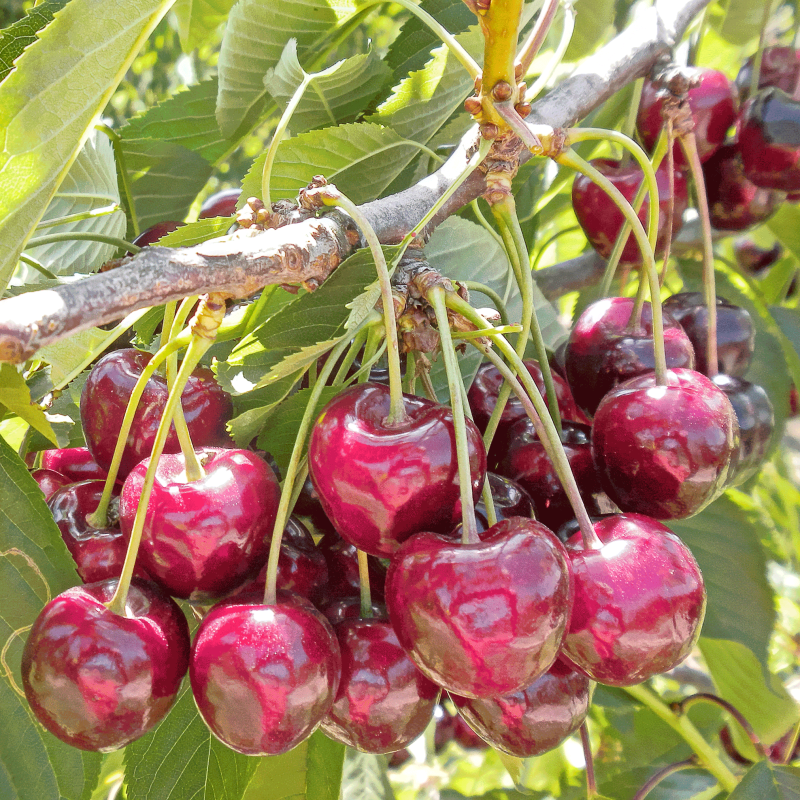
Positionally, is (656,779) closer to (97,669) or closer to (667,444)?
→ (667,444)

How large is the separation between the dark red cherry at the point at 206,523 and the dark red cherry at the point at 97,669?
0.14 feet

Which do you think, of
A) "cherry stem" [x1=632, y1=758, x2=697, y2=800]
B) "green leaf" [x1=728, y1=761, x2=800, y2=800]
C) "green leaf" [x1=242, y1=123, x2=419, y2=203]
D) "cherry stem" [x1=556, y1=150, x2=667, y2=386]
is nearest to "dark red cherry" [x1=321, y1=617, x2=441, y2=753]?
"cherry stem" [x1=556, y1=150, x2=667, y2=386]

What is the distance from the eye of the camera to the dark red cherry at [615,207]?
47.8 inches

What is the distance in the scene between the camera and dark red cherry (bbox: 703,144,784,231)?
1.35 m

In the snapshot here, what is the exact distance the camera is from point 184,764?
2.84 ft

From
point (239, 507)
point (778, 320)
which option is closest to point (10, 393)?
point (239, 507)

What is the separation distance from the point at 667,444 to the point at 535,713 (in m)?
0.28

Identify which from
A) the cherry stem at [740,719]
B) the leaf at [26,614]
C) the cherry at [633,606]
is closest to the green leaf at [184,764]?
the leaf at [26,614]

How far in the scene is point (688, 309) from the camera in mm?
1084

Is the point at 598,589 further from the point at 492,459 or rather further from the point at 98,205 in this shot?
the point at 98,205

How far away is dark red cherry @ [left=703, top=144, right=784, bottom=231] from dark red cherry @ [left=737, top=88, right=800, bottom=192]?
3cm

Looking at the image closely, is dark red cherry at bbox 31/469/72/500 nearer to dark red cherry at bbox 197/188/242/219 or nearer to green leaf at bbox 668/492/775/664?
dark red cherry at bbox 197/188/242/219

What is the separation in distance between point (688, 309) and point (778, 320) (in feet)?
1.95

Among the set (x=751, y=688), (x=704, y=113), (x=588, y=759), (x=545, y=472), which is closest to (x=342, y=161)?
(x=545, y=472)
